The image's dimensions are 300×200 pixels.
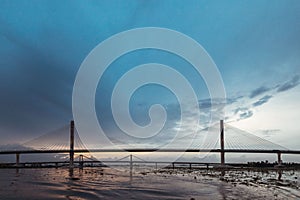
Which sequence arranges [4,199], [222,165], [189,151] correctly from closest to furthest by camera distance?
[4,199] < [222,165] < [189,151]

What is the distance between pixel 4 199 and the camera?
18.5 metres

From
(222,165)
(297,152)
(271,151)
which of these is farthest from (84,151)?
(297,152)

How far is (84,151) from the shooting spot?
97312 millimetres

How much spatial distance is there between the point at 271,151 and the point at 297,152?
8842mm

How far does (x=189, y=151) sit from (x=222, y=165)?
16388 mm

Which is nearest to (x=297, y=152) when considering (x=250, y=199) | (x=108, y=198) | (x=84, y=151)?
(x=84, y=151)

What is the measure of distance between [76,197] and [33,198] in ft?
8.74

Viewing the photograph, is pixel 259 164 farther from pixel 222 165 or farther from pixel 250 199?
pixel 250 199

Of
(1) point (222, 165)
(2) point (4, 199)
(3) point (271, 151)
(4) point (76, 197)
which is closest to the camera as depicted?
(2) point (4, 199)

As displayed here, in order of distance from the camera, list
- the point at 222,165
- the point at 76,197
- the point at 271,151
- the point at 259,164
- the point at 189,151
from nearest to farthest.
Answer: the point at 76,197 < the point at 222,165 < the point at 271,151 < the point at 189,151 < the point at 259,164

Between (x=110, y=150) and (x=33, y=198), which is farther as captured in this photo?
(x=110, y=150)

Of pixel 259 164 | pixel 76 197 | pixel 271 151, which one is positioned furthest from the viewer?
pixel 259 164

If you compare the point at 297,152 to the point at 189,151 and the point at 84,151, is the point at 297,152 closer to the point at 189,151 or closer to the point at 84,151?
the point at 189,151

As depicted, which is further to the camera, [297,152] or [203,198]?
[297,152]
